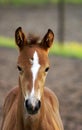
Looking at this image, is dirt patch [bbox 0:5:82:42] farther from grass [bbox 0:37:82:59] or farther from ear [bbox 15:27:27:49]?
ear [bbox 15:27:27:49]

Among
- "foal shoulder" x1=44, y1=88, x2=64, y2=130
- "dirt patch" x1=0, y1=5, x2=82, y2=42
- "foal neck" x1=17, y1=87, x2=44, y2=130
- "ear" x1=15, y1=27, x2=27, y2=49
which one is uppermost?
"ear" x1=15, y1=27, x2=27, y2=49

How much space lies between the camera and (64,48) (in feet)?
50.1

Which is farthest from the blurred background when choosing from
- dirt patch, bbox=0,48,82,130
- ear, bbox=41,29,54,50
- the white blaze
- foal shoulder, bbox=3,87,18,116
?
foal shoulder, bbox=3,87,18,116

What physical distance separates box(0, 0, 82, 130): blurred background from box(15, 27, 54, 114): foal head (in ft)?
1.50

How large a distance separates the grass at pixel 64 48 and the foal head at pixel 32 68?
27.3ft

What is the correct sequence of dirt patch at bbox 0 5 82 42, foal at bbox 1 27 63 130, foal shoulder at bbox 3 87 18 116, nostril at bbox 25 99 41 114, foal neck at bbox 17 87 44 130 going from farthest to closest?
dirt patch at bbox 0 5 82 42 → foal shoulder at bbox 3 87 18 116 → foal neck at bbox 17 87 44 130 → foal at bbox 1 27 63 130 → nostril at bbox 25 99 41 114

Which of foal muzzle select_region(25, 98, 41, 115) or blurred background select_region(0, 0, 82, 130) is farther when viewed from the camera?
blurred background select_region(0, 0, 82, 130)

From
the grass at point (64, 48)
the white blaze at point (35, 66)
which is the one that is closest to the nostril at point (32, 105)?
the white blaze at point (35, 66)

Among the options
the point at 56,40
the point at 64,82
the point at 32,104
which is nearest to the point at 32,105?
the point at 32,104

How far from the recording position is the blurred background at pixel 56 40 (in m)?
9.61

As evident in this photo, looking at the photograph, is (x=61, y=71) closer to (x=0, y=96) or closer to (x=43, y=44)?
(x=0, y=96)

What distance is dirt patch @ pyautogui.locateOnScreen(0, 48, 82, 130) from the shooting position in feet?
29.1

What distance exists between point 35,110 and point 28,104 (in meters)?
0.10

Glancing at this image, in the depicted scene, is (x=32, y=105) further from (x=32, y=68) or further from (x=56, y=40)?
(x=56, y=40)
